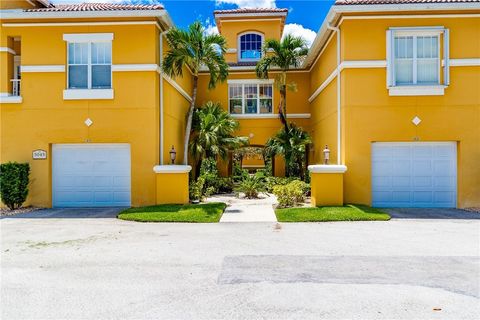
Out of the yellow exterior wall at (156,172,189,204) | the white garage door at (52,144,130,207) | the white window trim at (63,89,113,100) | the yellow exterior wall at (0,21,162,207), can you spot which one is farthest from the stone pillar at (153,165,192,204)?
the white window trim at (63,89,113,100)

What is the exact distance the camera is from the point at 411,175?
12.5m

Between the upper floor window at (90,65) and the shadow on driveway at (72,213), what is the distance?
432 centimetres

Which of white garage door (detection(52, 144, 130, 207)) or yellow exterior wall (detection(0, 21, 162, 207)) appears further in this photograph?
white garage door (detection(52, 144, 130, 207))

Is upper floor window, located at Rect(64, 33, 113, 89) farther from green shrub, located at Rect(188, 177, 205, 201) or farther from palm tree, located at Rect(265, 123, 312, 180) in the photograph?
palm tree, located at Rect(265, 123, 312, 180)

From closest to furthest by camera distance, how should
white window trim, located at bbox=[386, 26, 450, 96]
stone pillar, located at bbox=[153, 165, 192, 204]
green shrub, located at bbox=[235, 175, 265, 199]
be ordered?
white window trim, located at bbox=[386, 26, 450, 96]
stone pillar, located at bbox=[153, 165, 192, 204]
green shrub, located at bbox=[235, 175, 265, 199]

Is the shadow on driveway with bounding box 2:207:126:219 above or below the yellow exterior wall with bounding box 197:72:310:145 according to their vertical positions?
below

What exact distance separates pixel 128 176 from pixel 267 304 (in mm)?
9431

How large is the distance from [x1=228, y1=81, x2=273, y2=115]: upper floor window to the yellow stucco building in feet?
21.1

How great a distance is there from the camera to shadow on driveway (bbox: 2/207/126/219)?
11.1m

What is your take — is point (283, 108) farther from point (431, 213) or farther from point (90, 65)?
point (90, 65)

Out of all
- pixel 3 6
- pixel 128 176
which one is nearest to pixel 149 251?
pixel 128 176

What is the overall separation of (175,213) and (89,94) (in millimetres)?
5414

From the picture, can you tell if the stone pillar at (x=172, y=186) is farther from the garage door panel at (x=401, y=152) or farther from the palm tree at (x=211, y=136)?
the garage door panel at (x=401, y=152)

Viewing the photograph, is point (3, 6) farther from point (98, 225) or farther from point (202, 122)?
point (98, 225)
